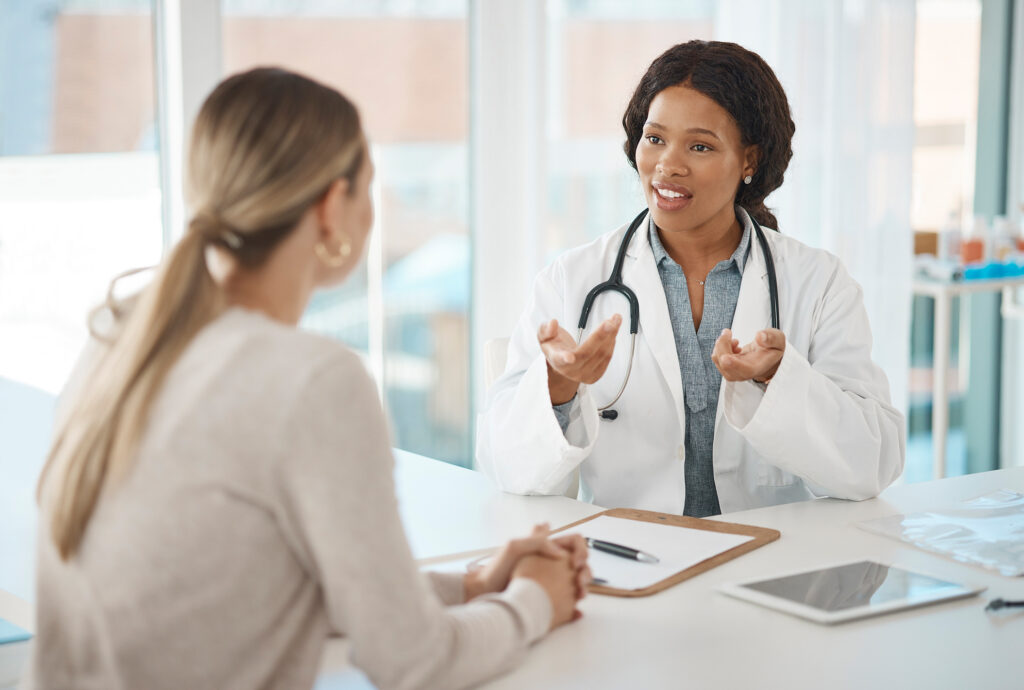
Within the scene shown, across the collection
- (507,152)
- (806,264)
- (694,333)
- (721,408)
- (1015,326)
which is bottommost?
(1015,326)

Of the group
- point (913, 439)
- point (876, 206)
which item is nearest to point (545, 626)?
point (876, 206)

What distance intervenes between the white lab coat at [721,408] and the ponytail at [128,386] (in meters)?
0.76

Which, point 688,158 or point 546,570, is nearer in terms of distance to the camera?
point 546,570

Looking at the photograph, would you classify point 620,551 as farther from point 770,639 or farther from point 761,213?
point 761,213

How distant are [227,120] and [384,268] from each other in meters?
2.21

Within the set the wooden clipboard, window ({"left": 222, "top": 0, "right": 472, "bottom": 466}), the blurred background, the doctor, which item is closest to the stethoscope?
the doctor

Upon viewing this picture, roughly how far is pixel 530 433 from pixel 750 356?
33 centimetres

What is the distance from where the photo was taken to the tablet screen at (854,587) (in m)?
1.09

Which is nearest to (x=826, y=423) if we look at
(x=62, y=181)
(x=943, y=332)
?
(x=62, y=181)

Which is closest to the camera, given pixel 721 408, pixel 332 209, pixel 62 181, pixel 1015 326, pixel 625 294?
pixel 332 209

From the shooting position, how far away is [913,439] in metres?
3.89

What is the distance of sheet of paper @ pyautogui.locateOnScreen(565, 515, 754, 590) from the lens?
117 cm

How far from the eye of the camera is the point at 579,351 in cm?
145

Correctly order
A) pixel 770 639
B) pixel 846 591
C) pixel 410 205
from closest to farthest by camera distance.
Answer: pixel 770 639, pixel 846 591, pixel 410 205
